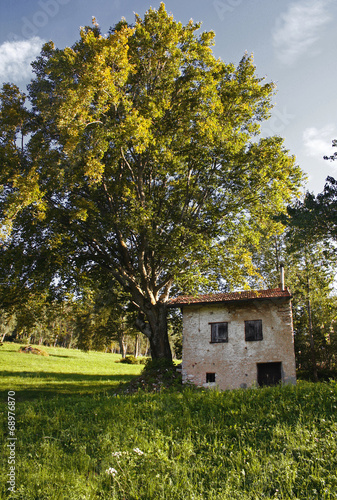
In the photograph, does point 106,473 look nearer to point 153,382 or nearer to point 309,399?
point 309,399

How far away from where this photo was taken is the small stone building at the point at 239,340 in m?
17.9

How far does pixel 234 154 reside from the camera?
17828mm

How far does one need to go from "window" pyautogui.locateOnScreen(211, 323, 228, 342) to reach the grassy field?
876cm

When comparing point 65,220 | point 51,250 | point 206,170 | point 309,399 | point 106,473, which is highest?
point 206,170

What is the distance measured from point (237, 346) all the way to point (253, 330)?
122 cm

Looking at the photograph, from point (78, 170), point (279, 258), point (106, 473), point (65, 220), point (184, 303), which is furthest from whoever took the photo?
point (279, 258)

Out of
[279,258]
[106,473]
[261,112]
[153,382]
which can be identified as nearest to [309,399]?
[106,473]

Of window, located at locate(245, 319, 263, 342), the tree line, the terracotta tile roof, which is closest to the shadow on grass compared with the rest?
the tree line

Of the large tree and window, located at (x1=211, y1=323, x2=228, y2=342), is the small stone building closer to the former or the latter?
window, located at (x1=211, y1=323, x2=228, y2=342)

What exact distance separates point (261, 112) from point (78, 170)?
1099 centimetres

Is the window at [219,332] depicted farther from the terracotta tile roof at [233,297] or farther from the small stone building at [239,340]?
the terracotta tile roof at [233,297]

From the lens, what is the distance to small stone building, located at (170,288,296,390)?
17875mm

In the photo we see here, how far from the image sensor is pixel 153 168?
1894 centimetres

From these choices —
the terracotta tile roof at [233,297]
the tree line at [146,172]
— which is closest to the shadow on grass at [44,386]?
the tree line at [146,172]
